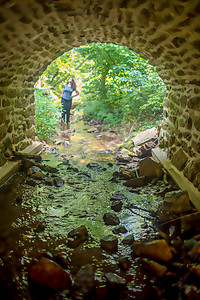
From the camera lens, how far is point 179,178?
134 inches

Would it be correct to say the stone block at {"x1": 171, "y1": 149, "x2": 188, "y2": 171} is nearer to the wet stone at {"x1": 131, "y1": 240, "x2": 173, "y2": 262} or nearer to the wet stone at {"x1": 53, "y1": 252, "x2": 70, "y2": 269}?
the wet stone at {"x1": 131, "y1": 240, "x2": 173, "y2": 262}

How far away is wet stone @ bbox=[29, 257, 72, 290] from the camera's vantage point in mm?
1738

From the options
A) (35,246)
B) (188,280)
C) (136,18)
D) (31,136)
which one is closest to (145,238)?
(188,280)

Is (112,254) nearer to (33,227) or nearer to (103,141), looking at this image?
(33,227)

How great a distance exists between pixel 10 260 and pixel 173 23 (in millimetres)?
2678

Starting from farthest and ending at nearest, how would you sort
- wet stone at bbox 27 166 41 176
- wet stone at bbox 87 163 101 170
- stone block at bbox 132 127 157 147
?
stone block at bbox 132 127 157 147 < wet stone at bbox 87 163 101 170 < wet stone at bbox 27 166 41 176

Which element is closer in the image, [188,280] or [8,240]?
[188,280]

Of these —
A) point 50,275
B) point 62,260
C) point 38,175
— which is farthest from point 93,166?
point 50,275

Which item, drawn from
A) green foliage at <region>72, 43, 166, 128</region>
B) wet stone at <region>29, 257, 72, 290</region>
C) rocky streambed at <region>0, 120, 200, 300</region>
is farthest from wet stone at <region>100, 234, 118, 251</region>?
green foliage at <region>72, 43, 166, 128</region>

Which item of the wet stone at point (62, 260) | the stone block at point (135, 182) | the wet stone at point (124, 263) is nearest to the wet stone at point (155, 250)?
the wet stone at point (124, 263)

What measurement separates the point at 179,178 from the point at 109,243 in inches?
64.7

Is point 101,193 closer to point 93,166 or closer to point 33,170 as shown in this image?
point 93,166

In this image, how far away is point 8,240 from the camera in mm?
2305

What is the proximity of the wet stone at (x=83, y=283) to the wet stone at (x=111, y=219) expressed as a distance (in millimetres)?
836
